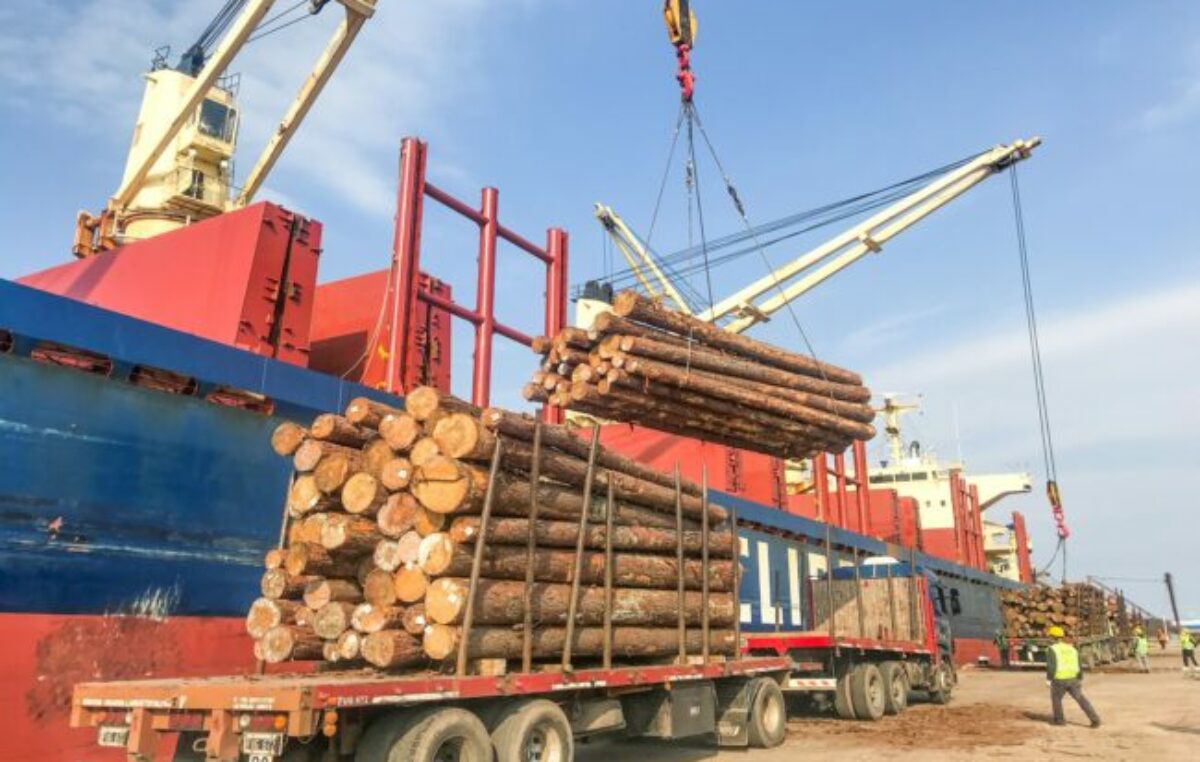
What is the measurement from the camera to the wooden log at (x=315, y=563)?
766cm

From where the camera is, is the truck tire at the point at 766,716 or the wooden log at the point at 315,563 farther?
the truck tire at the point at 766,716

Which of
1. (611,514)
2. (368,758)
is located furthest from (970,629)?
(368,758)

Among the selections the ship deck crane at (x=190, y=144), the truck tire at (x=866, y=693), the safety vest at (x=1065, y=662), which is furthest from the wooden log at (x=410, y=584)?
the ship deck crane at (x=190, y=144)

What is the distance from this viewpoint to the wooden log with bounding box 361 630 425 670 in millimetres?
6996

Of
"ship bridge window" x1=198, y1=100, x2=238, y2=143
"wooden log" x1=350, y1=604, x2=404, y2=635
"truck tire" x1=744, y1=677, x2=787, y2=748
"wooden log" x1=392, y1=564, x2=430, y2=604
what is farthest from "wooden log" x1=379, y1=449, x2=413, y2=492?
"ship bridge window" x1=198, y1=100, x2=238, y2=143

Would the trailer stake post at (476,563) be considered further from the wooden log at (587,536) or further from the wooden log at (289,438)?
the wooden log at (289,438)

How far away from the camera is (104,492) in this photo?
27.1 ft

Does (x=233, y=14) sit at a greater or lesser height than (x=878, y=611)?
greater

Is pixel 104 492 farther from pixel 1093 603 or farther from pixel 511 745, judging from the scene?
pixel 1093 603

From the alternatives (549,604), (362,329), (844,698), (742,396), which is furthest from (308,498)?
(844,698)

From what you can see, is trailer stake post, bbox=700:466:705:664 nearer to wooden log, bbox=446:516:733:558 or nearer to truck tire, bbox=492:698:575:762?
wooden log, bbox=446:516:733:558

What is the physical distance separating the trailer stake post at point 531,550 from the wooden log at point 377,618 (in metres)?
1.03

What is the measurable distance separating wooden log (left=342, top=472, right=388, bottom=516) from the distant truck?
1350 mm

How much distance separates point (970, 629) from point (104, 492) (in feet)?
98.8
